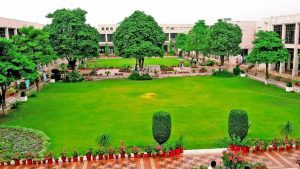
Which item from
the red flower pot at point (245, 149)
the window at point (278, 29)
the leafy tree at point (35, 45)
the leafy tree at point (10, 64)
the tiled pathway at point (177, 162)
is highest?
the window at point (278, 29)

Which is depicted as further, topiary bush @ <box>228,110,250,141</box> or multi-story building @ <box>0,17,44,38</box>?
multi-story building @ <box>0,17,44,38</box>

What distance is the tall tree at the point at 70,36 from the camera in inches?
1967

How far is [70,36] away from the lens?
166 feet

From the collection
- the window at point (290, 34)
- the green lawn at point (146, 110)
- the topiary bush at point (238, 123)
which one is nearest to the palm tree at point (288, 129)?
the green lawn at point (146, 110)

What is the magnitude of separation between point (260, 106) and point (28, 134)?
21.3 metres

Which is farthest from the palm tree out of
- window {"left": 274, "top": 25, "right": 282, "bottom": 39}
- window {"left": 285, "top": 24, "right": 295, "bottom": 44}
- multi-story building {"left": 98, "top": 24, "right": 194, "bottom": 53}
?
multi-story building {"left": 98, "top": 24, "right": 194, "bottom": 53}

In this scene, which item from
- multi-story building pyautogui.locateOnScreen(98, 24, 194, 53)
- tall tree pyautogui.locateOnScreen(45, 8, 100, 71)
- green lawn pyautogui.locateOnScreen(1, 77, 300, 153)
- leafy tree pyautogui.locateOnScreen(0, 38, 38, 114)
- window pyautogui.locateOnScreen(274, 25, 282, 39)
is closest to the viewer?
green lawn pyautogui.locateOnScreen(1, 77, 300, 153)

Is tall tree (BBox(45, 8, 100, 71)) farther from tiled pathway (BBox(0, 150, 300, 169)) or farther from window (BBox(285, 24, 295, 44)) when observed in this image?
tiled pathway (BBox(0, 150, 300, 169))

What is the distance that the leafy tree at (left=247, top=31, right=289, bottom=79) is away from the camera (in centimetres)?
4350

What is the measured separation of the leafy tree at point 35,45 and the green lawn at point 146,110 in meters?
4.32

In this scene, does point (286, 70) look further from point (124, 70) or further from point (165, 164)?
point (165, 164)

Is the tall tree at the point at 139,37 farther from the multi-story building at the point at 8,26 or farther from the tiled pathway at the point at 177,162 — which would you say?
the tiled pathway at the point at 177,162

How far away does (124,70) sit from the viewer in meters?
61.5

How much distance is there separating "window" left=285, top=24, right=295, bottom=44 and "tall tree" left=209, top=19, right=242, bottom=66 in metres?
7.90
